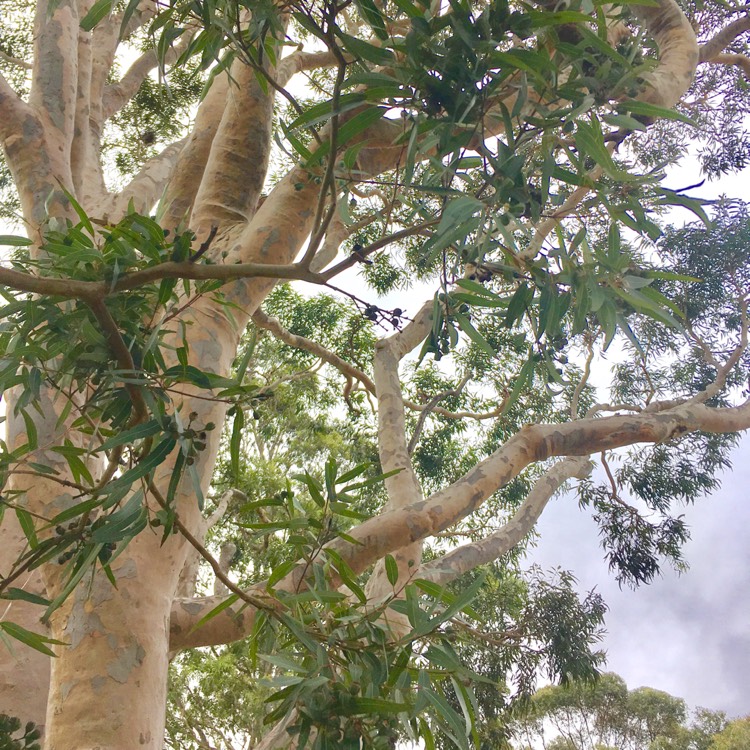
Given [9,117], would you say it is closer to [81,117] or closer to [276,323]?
[81,117]

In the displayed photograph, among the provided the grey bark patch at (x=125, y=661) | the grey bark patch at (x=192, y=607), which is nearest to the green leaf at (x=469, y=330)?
the grey bark patch at (x=125, y=661)

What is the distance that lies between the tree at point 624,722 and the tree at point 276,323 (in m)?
6.12

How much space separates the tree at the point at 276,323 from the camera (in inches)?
34.7

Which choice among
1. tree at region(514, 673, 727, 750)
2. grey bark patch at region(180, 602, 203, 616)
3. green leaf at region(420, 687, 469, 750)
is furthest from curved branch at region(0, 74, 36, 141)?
tree at region(514, 673, 727, 750)

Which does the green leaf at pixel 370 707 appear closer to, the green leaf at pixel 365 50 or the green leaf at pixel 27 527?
the green leaf at pixel 27 527

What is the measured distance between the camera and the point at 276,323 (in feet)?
10.7

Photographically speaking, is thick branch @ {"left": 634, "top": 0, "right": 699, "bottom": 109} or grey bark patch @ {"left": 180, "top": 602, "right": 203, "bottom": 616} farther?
thick branch @ {"left": 634, "top": 0, "right": 699, "bottom": 109}

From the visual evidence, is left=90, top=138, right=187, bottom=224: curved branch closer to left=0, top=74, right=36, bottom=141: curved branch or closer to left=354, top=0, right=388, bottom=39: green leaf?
left=0, top=74, right=36, bottom=141: curved branch

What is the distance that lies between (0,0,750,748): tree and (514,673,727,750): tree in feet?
20.1

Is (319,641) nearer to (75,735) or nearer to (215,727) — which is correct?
(75,735)

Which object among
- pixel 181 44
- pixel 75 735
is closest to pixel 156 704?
pixel 75 735

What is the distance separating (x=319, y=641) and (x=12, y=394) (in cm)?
150

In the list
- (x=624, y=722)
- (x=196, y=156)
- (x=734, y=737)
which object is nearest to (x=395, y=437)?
(x=196, y=156)

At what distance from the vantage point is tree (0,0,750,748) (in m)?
0.88
